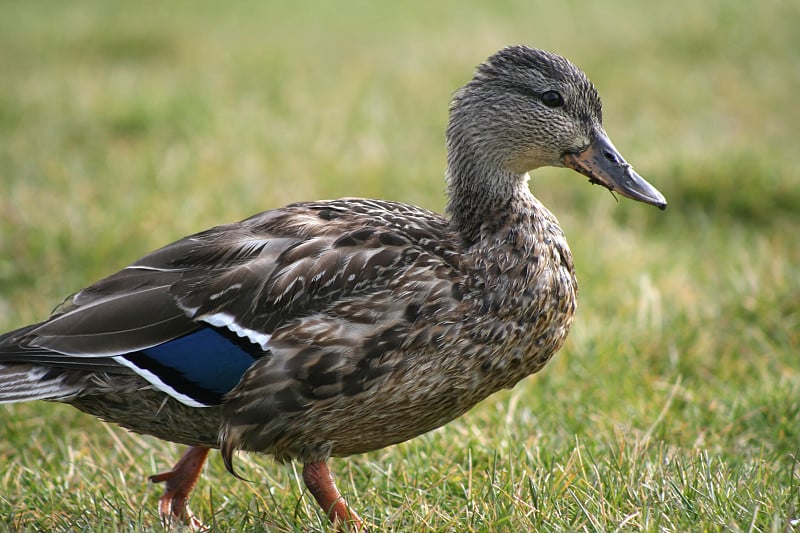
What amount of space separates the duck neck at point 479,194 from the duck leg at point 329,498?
927 millimetres

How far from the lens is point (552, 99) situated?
3.69 meters

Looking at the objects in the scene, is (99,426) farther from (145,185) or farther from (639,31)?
(639,31)

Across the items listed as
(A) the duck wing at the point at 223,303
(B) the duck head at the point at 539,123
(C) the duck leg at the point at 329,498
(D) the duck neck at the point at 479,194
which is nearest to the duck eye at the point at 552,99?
(B) the duck head at the point at 539,123

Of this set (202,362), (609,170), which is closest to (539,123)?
(609,170)

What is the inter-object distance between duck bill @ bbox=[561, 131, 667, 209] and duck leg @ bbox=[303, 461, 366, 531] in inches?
53.8

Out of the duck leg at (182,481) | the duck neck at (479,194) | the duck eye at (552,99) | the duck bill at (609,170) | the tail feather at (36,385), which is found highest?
the duck eye at (552,99)

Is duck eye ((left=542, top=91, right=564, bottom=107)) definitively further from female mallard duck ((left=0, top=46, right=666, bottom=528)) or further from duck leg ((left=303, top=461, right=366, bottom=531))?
duck leg ((left=303, top=461, right=366, bottom=531))

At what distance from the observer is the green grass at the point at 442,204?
3.46 metres

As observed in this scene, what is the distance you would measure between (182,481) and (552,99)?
6.10ft

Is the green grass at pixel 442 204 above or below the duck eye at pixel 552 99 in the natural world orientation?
below

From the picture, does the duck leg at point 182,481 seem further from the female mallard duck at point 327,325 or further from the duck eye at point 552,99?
the duck eye at point 552,99

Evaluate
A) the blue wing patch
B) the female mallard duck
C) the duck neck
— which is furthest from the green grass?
the duck neck

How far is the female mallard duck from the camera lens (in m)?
3.25

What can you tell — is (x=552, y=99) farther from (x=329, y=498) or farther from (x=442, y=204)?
(x=442, y=204)
